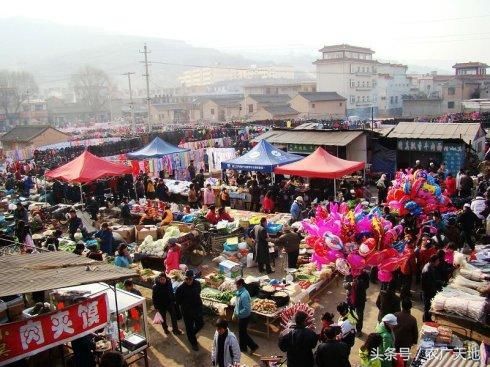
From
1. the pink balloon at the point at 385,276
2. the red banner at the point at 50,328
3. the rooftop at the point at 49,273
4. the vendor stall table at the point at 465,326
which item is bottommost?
the vendor stall table at the point at 465,326

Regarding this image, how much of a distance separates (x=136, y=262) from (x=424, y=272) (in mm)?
7302

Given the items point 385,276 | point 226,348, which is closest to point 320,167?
point 385,276

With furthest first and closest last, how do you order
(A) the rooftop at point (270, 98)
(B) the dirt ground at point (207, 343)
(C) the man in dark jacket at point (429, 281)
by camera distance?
(A) the rooftop at point (270, 98) → (C) the man in dark jacket at point (429, 281) → (B) the dirt ground at point (207, 343)

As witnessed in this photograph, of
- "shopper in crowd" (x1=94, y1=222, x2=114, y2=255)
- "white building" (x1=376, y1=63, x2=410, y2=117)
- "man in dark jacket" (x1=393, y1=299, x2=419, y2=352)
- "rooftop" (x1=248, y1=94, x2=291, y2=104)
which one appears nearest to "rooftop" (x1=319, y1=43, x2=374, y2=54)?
"white building" (x1=376, y1=63, x2=410, y2=117)

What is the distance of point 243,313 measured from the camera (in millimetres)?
7645

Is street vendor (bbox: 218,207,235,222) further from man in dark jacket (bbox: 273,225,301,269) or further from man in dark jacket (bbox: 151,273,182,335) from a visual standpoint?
man in dark jacket (bbox: 151,273,182,335)

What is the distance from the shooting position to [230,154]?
2322 cm

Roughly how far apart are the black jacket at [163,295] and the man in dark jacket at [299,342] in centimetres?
312

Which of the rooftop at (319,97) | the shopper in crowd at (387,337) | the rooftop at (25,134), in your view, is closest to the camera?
the shopper in crowd at (387,337)

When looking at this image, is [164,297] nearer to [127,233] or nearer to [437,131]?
[127,233]

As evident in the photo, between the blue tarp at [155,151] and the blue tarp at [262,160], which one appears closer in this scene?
the blue tarp at [262,160]

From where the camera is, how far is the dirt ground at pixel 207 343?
7.73m

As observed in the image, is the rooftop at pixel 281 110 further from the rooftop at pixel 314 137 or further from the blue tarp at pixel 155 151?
the blue tarp at pixel 155 151

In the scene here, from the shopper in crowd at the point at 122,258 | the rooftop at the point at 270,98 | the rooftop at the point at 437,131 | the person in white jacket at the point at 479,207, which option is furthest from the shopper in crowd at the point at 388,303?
the rooftop at the point at 270,98
